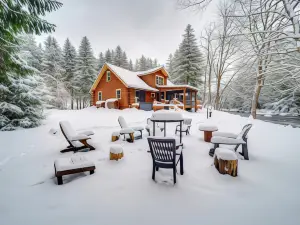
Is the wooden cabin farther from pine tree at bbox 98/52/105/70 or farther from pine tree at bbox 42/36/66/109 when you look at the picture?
pine tree at bbox 98/52/105/70

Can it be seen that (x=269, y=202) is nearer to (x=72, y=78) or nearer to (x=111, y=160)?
(x=111, y=160)

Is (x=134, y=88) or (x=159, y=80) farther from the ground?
(x=159, y=80)

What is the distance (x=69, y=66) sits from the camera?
91.1 ft

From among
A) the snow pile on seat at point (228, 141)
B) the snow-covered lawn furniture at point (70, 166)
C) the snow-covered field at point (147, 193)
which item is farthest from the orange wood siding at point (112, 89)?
the snow-covered lawn furniture at point (70, 166)

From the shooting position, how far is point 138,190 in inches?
108

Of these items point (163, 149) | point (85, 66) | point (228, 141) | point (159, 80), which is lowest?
point (228, 141)

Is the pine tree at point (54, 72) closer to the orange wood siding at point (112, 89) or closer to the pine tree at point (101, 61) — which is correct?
the pine tree at point (101, 61)

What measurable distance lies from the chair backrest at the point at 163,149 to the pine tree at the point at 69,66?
2869 centimetres

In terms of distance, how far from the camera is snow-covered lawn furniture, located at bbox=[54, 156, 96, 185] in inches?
113

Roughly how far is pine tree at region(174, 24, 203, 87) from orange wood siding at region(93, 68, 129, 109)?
1175 cm

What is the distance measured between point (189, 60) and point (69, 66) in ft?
74.4

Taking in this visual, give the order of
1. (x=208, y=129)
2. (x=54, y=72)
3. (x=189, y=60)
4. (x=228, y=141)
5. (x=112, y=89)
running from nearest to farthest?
(x=228, y=141) → (x=208, y=129) → (x=112, y=89) → (x=189, y=60) → (x=54, y=72)

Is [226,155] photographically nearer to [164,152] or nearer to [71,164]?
[164,152]

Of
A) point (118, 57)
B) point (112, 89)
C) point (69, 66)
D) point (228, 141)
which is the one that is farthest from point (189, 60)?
point (228, 141)
